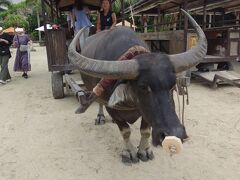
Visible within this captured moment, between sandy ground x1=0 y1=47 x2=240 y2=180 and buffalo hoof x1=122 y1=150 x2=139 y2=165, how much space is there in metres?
0.08

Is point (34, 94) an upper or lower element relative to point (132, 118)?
lower

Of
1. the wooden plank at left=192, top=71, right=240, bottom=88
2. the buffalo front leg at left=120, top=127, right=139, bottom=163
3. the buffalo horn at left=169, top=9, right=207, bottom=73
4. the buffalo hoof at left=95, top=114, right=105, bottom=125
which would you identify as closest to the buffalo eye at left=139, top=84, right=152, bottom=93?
the buffalo horn at left=169, top=9, right=207, bottom=73

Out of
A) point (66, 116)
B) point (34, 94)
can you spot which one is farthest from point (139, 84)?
point (34, 94)

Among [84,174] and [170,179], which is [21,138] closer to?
[84,174]

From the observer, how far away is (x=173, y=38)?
9.71 meters

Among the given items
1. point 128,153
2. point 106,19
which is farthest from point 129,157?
point 106,19

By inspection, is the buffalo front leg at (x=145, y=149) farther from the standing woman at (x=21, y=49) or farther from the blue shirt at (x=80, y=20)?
the standing woman at (x=21, y=49)

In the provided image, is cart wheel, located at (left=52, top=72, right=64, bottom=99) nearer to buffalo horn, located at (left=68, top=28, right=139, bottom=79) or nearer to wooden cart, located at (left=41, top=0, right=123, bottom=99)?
wooden cart, located at (left=41, top=0, right=123, bottom=99)

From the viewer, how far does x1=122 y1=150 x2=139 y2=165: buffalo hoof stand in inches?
152

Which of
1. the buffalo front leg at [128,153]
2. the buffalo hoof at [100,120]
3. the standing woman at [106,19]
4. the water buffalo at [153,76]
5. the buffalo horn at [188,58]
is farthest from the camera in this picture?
the standing woman at [106,19]

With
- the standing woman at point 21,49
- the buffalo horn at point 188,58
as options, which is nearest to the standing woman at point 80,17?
the standing woman at point 21,49

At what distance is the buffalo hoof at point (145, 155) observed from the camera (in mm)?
3893

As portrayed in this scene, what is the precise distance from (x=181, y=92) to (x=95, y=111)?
278 centimetres

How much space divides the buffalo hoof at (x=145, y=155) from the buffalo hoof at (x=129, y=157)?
0.24 feet
